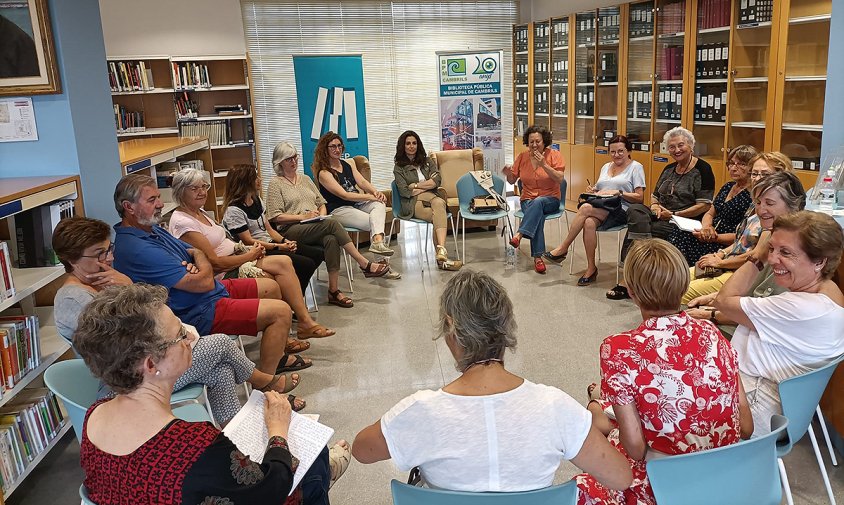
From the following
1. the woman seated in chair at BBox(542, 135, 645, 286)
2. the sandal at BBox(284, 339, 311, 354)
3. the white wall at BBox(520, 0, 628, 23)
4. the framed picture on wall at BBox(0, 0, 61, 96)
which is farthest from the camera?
the white wall at BBox(520, 0, 628, 23)

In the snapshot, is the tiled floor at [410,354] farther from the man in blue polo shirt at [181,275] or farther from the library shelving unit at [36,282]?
the man in blue polo shirt at [181,275]

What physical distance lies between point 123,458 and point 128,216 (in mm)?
1990

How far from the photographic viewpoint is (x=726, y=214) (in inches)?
172

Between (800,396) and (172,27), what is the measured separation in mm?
7625

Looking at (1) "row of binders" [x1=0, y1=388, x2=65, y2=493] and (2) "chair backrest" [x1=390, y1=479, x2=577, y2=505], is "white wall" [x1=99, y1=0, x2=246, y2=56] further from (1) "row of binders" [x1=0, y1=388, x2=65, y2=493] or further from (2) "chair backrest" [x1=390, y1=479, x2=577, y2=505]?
(2) "chair backrest" [x1=390, y1=479, x2=577, y2=505]

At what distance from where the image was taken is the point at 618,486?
167 cm

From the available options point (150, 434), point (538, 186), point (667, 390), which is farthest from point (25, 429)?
point (538, 186)

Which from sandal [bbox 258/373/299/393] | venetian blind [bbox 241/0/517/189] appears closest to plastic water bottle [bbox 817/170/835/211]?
sandal [bbox 258/373/299/393]

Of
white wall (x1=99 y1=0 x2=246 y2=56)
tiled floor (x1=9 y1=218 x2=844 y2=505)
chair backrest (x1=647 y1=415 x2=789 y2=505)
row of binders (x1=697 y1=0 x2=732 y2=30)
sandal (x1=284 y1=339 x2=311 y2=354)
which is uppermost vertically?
white wall (x1=99 y1=0 x2=246 y2=56)

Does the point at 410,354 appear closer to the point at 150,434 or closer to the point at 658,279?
the point at 658,279

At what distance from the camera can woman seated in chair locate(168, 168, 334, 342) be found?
3.85 m

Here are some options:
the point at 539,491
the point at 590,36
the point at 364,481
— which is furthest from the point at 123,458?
the point at 590,36

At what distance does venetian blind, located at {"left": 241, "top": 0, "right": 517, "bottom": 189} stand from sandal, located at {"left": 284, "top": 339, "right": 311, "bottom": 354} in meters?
4.70

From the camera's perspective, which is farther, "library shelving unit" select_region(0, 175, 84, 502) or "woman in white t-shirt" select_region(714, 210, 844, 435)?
"library shelving unit" select_region(0, 175, 84, 502)
